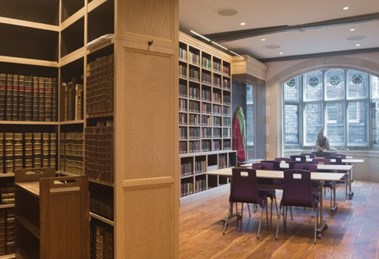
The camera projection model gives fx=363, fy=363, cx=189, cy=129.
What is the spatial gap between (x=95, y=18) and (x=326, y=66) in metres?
9.16

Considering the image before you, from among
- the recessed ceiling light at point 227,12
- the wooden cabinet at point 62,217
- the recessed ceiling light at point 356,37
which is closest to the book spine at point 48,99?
the wooden cabinet at point 62,217

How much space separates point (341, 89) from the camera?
1218 cm

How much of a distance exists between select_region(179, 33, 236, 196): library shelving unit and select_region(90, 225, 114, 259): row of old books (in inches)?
173

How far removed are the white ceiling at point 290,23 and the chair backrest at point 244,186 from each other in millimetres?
3259

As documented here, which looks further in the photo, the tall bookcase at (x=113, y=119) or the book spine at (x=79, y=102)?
the book spine at (x=79, y=102)

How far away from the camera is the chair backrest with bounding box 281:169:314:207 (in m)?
4.96

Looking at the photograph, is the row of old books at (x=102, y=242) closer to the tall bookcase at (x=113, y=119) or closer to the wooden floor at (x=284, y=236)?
the tall bookcase at (x=113, y=119)

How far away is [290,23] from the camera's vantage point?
316 inches

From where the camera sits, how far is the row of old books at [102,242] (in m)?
3.09

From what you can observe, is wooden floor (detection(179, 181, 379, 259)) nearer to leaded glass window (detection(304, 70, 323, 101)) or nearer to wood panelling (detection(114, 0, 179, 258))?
wood panelling (detection(114, 0, 179, 258))

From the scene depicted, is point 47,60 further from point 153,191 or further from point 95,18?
point 153,191

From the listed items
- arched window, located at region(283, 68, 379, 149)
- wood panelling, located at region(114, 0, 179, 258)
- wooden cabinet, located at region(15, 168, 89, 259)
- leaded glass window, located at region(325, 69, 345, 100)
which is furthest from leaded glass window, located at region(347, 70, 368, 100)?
wooden cabinet, located at region(15, 168, 89, 259)

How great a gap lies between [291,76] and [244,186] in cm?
719

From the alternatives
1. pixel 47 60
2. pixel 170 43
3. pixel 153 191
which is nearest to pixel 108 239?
pixel 153 191
